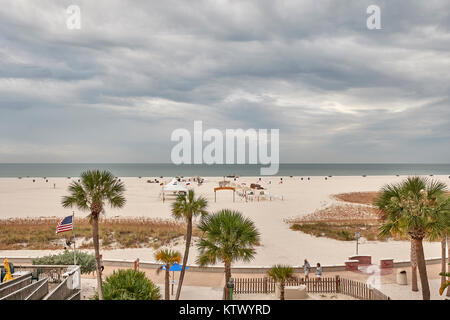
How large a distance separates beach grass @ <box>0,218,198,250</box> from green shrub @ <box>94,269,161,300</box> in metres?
12.4

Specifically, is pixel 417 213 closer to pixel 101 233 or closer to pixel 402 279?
pixel 402 279

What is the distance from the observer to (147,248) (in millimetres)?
22422

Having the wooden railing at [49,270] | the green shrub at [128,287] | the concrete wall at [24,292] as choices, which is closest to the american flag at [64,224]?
the wooden railing at [49,270]

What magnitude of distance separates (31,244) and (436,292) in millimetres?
25926

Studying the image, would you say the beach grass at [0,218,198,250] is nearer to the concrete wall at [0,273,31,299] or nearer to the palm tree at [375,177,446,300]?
the concrete wall at [0,273,31,299]

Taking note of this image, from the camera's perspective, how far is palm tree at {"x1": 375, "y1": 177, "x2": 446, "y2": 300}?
1052 centimetres

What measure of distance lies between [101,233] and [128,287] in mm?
17771

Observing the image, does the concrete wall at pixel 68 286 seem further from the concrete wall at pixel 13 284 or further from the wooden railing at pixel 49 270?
the concrete wall at pixel 13 284

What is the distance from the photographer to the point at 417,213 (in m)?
10.7

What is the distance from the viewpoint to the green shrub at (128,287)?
9.97 m

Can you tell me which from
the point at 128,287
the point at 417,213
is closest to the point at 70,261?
the point at 128,287

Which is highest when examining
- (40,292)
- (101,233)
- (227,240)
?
(227,240)

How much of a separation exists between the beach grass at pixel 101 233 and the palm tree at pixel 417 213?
54.5ft
